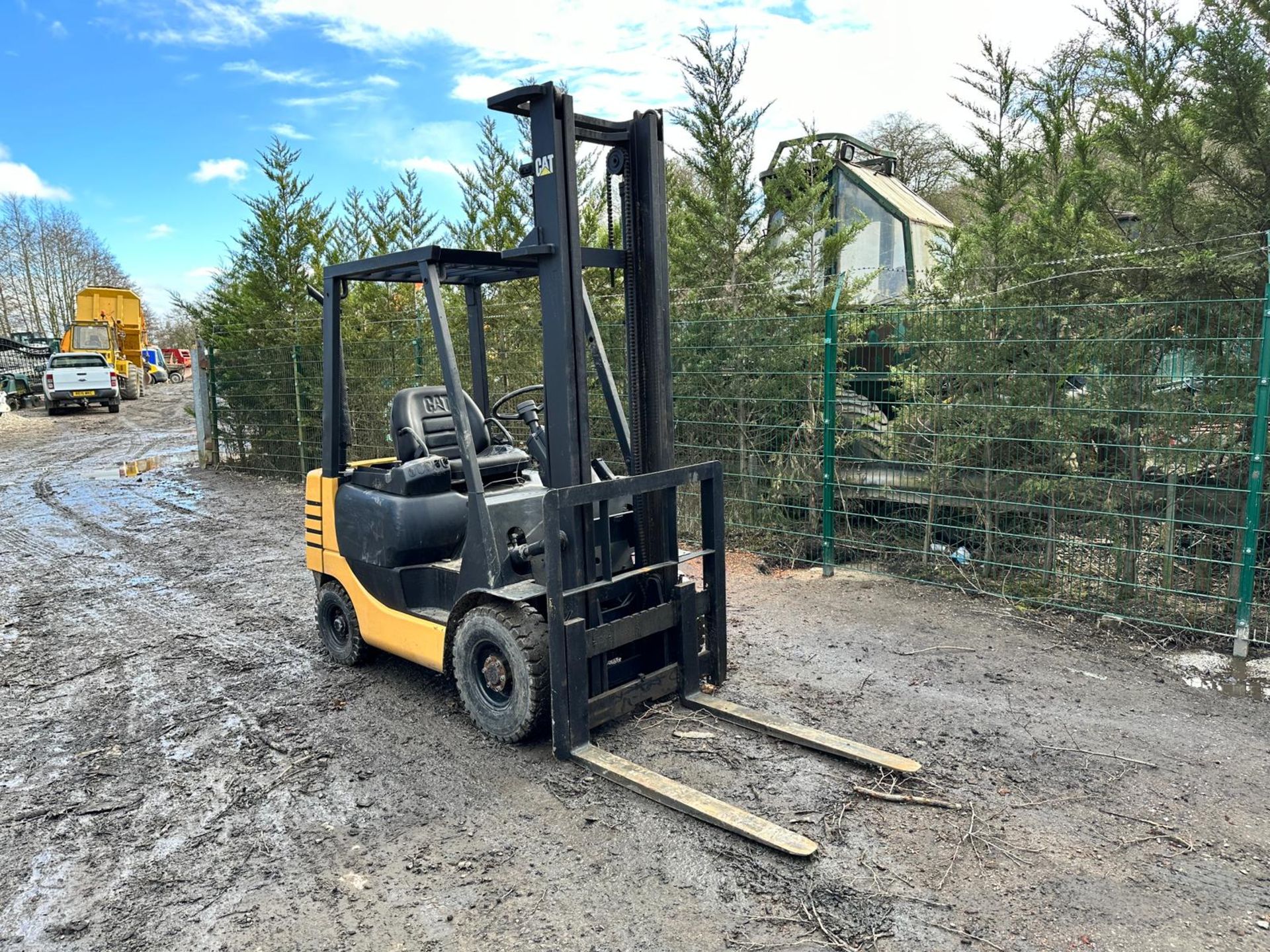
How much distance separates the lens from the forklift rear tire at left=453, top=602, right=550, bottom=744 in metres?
3.82

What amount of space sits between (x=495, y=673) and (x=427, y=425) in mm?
1590

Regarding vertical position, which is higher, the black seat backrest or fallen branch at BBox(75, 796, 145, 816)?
the black seat backrest

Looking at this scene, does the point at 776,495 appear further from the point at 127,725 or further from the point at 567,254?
Result: the point at 127,725

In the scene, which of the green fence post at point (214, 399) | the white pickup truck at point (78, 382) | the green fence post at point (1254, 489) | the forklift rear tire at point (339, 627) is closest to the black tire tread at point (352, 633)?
the forklift rear tire at point (339, 627)

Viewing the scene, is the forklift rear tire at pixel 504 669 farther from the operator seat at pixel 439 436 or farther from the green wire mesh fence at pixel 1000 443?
the green wire mesh fence at pixel 1000 443

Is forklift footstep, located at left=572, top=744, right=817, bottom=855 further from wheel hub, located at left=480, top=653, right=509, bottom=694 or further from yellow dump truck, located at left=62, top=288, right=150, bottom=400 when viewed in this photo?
yellow dump truck, located at left=62, top=288, right=150, bottom=400

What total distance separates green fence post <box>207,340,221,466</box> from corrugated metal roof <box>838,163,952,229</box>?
34.2 ft

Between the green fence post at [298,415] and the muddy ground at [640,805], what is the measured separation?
6.79 m

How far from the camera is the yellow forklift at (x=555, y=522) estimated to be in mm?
3826

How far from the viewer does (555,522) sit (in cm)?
368

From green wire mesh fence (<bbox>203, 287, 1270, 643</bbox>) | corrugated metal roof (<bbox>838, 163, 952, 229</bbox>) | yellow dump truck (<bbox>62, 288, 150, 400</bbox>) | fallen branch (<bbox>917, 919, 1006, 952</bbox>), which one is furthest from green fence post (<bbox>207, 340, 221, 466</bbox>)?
yellow dump truck (<bbox>62, 288, 150, 400</bbox>)

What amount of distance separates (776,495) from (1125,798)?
419 cm

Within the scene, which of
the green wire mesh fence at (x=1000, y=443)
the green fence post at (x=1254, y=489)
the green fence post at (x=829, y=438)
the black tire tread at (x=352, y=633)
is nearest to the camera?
the green fence post at (x=1254, y=489)

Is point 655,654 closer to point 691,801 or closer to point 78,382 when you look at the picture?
point 691,801
